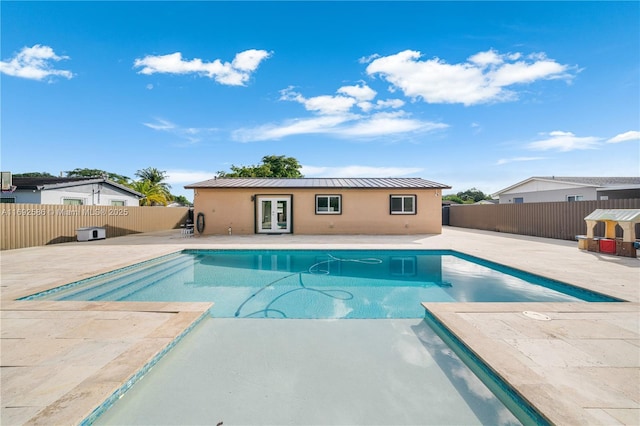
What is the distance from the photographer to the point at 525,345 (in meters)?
2.55

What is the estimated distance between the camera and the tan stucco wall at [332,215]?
1279 cm

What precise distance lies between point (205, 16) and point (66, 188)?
12.4m

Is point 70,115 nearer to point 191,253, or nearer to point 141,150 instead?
point 141,150

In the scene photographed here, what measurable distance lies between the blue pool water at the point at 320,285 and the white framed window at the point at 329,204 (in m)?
5.09

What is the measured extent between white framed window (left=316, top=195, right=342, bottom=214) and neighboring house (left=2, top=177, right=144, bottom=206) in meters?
14.1

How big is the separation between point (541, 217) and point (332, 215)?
964 centimetres

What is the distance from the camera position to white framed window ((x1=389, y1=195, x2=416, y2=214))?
13141 millimetres

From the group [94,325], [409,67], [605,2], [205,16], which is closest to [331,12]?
[409,67]

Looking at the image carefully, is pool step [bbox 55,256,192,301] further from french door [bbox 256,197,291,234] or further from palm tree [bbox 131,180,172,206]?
palm tree [bbox 131,180,172,206]

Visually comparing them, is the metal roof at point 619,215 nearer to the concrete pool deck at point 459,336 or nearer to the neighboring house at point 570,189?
the concrete pool deck at point 459,336

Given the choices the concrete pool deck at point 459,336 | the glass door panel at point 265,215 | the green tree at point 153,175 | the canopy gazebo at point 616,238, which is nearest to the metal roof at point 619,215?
the canopy gazebo at point 616,238

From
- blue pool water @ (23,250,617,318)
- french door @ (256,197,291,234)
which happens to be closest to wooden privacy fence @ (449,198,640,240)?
blue pool water @ (23,250,617,318)

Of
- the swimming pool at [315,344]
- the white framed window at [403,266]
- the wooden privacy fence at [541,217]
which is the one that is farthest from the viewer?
the wooden privacy fence at [541,217]

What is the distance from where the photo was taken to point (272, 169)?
33.3 m
